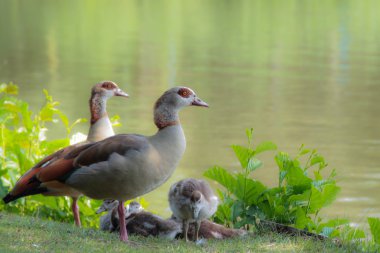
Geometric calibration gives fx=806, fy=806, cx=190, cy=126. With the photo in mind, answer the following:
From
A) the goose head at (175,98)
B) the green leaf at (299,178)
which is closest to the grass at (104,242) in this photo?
the green leaf at (299,178)

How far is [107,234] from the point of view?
6695 mm

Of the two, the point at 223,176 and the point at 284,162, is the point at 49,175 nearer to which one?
the point at 223,176

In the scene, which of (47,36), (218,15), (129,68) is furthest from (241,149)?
(218,15)

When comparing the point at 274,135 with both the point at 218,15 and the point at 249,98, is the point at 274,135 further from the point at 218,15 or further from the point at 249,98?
the point at 218,15

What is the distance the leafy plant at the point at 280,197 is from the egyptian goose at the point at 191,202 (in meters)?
0.77

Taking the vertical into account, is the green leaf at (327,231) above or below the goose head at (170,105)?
Answer: below

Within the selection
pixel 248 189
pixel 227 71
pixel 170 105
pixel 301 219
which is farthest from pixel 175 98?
pixel 227 71

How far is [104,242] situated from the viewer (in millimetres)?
6285

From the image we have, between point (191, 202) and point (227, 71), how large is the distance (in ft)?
59.1

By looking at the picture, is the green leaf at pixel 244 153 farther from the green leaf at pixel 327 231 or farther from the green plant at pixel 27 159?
the green plant at pixel 27 159

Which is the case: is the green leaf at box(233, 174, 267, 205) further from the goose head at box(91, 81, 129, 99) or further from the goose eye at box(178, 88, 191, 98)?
the goose head at box(91, 81, 129, 99)

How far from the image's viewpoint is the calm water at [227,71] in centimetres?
1470

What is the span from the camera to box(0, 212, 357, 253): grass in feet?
19.5

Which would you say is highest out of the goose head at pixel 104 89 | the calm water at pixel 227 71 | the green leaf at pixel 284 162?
the goose head at pixel 104 89
